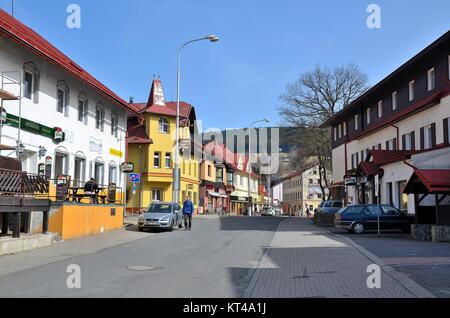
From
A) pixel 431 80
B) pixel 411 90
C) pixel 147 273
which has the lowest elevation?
pixel 147 273

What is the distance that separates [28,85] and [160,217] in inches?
336

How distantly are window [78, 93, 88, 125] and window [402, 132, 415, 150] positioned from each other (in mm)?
→ 19339

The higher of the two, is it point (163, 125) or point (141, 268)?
point (163, 125)

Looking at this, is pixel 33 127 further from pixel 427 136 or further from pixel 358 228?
pixel 427 136

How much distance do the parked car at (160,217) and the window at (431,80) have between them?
16.0 metres

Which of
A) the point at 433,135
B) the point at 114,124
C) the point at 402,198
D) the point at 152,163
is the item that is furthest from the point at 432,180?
the point at 152,163

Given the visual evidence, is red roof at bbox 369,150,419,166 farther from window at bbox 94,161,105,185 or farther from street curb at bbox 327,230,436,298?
window at bbox 94,161,105,185

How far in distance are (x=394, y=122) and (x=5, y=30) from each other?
2493cm

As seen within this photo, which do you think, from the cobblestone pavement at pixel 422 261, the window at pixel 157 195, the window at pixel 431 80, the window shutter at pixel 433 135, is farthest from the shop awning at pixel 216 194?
A: the cobblestone pavement at pixel 422 261

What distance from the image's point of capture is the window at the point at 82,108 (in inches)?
1030

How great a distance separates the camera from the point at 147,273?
36.8 feet

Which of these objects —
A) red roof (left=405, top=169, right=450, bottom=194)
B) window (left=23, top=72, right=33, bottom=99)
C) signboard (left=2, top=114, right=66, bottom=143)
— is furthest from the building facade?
window (left=23, top=72, right=33, bottom=99)

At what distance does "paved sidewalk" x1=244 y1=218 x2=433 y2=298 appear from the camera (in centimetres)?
A: 879

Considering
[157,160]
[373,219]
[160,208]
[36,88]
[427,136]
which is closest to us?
[36,88]
